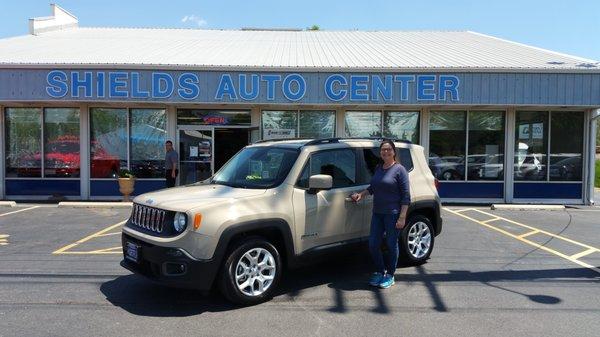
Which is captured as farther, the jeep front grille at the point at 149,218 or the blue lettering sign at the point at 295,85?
the blue lettering sign at the point at 295,85

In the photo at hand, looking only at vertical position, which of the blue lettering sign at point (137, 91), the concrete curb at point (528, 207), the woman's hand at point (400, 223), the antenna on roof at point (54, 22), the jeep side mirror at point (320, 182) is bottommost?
the concrete curb at point (528, 207)

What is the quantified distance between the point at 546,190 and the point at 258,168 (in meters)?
11.6

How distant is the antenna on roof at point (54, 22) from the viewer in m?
19.2

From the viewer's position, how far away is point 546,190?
14.3m

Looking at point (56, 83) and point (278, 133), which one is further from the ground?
point (56, 83)

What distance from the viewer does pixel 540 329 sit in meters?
4.40

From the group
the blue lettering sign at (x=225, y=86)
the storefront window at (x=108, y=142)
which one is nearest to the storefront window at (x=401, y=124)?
the blue lettering sign at (x=225, y=86)

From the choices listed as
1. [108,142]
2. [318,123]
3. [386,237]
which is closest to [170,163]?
[108,142]

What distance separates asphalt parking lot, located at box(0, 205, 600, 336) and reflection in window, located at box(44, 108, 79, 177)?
20.3ft

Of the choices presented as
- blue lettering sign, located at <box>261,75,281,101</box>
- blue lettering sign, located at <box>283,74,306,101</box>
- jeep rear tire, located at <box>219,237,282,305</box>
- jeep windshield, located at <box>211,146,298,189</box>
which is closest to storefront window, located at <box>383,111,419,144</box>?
blue lettering sign, located at <box>283,74,306,101</box>

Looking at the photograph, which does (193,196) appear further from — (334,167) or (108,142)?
(108,142)

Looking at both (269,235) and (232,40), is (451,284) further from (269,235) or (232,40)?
(232,40)

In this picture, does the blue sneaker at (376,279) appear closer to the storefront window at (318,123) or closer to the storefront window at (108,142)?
the storefront window at (318,123)

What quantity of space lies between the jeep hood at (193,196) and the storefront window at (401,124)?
9.58 meters
